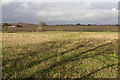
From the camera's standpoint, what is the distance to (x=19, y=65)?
5848 millimetres

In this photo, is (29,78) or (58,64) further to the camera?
(58,64)

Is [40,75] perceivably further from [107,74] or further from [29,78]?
[107,74]

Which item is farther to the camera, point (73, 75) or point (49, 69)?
point (49, 69)

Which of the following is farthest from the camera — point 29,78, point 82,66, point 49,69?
point 82,66

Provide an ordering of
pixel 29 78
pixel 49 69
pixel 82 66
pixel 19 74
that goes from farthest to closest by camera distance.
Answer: pixel 82 66 → pixel 49 69 → pixel 19 74 → pixel 29 78

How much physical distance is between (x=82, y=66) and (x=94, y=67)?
2.02 feet

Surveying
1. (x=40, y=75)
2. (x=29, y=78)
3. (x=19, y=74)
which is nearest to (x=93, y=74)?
(x=40, y=75)

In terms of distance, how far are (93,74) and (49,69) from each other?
2.09m

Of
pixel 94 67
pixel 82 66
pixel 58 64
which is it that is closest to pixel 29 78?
pixel 58 64

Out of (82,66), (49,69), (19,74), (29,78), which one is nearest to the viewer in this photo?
(29,78)

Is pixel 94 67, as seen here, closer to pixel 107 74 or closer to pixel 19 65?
pixel 107 74

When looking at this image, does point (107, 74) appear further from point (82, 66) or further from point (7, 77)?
point (7, 77)

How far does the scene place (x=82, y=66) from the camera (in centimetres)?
584

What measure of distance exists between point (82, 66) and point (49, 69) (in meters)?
1.79
